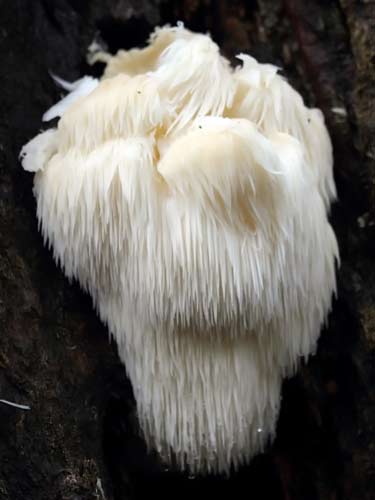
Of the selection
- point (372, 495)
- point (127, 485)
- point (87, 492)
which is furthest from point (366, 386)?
point (87, 492)

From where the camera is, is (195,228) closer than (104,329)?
Yes

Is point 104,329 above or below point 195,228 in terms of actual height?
below

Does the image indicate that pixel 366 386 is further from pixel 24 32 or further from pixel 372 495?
pixel 24 32
